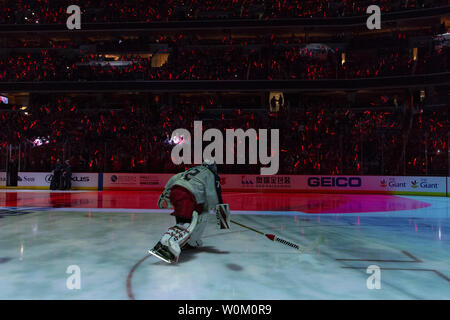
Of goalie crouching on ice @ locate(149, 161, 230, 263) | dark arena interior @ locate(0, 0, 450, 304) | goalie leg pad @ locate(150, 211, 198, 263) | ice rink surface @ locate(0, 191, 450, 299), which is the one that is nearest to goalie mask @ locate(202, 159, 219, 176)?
goalie crouching on ice @ locate(149, 161, 230, 263)

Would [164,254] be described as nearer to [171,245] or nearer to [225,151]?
[171,245]

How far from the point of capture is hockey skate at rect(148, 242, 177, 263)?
4992 millimetres

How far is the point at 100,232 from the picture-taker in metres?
7.68

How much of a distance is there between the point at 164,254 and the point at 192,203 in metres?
0.85

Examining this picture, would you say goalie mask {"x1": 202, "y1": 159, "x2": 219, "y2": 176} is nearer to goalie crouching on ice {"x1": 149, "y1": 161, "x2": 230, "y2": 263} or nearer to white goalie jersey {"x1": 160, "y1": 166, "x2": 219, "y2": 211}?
goalie crouching on ice {"x1": 149, "y1": 161, "x2": 230, "y2": 263}

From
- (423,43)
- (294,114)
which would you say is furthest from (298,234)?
(423,43)

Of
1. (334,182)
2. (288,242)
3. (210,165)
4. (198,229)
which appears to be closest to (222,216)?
(198,229)

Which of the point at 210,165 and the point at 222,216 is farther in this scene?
the point at 210,165

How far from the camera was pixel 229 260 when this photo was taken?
5.42 m

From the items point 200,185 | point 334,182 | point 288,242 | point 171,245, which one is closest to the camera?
point 171,245

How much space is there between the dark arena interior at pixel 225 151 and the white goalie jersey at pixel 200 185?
22mm

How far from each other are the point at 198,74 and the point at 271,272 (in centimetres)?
2482

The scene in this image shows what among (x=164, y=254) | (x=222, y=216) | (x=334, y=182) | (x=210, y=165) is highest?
(x=210, y=165)
